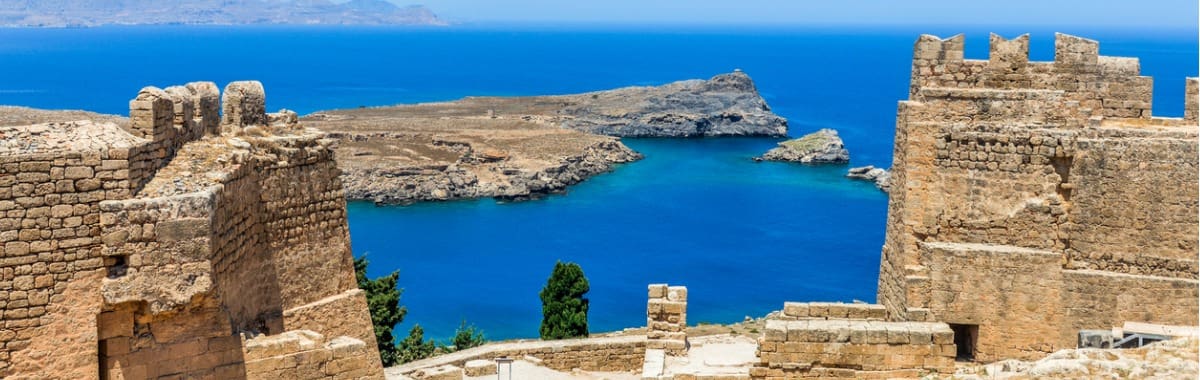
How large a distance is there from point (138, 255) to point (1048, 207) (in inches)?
354

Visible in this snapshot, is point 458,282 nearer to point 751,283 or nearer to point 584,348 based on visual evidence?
point 751,283

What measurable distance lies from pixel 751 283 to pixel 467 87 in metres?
109

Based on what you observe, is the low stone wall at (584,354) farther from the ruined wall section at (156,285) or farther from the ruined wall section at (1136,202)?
the ruined wall section at (156,285)

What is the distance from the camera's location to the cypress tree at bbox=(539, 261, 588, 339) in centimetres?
2838

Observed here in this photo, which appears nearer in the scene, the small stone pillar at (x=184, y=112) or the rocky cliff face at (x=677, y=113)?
the small stone pillar at (x=184, y=112)

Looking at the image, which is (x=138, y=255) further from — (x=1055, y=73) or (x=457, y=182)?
(x=457, y=182)

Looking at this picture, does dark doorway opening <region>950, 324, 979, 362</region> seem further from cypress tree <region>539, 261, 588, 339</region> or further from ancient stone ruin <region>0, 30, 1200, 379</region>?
cypress tree <region>539, 261, 588, 339</region>

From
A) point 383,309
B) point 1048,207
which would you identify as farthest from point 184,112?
point 383,309

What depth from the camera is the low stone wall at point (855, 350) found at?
12164mm

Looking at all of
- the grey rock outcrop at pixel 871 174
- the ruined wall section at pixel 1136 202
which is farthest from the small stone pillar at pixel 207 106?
the grey rock outcrop at pixel 871 174

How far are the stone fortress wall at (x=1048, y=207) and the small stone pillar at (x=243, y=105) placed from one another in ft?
21.9

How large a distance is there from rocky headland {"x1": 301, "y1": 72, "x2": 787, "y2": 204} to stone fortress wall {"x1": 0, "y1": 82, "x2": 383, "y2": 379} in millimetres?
66350

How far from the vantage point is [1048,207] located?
46.3 feet

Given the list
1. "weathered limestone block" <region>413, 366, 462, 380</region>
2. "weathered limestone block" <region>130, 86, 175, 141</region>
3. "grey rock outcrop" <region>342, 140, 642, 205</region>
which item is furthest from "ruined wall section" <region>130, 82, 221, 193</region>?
"grey rock outcrop" <region>342, 140, 642, 205</region>
